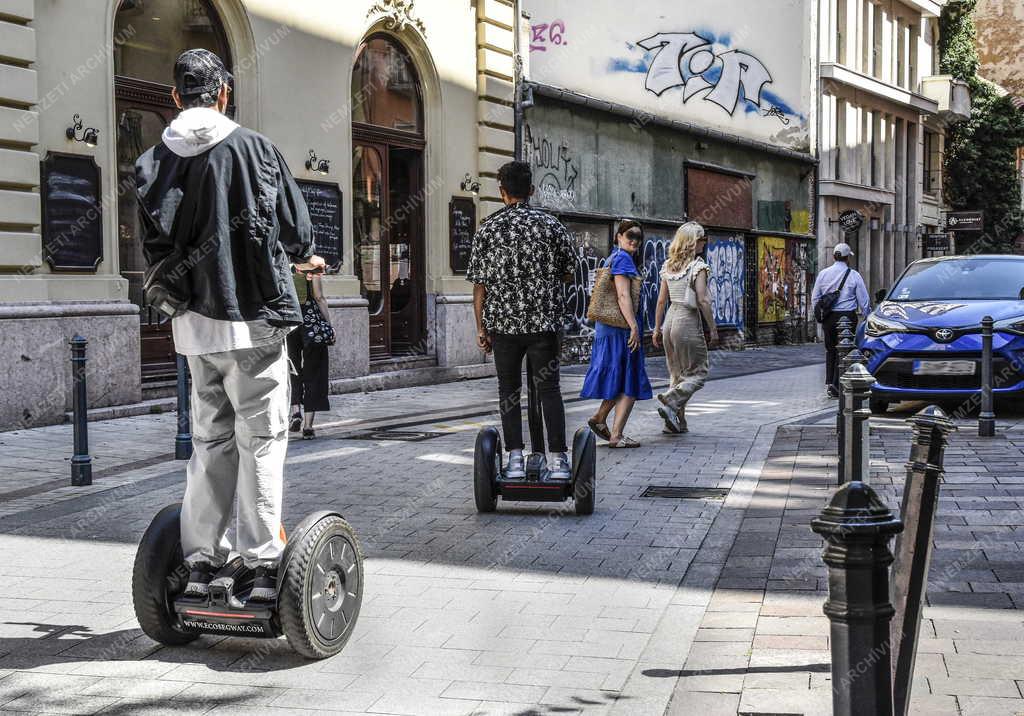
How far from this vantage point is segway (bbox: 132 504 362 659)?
13.4 feet

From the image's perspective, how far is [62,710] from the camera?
3.79 meters

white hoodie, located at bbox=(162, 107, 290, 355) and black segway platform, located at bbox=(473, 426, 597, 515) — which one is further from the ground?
white hoodie, located at bbox=(162, 107, 290, 355)

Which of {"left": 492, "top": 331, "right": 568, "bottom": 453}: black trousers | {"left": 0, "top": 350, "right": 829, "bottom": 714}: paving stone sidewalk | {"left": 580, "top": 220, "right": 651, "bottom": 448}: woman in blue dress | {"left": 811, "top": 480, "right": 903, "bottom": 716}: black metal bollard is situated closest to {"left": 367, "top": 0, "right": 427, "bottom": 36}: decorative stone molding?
{"left": 580, "top": 220, "right": 651, "bottom": 448}: woman in blue dress

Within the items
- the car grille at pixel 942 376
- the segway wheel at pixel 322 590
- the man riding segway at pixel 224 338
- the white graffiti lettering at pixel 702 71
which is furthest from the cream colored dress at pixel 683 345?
the white graffiti lettering at pixel 702 71

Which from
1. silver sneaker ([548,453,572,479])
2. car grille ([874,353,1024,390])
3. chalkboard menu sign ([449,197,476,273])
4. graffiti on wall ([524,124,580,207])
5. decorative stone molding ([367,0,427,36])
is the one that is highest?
decorative stone molding ([367,0,427,36])

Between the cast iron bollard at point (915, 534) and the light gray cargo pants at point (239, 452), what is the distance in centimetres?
204

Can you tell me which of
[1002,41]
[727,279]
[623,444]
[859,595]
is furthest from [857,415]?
[1002,41]

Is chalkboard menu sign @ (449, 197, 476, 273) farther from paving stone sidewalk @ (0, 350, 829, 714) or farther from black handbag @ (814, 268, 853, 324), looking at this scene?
paving stone sidewalk @ (0, 350, 829, 714)

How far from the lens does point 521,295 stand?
6.89 meters

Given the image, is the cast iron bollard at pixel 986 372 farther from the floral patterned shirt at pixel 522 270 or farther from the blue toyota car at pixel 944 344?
the floral patterned shirt at pixel 522 270

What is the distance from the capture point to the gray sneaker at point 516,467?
22.7ft

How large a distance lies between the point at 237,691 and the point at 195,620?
1.13ft

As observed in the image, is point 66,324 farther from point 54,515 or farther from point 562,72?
point 562,72

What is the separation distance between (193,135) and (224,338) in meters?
0.67
